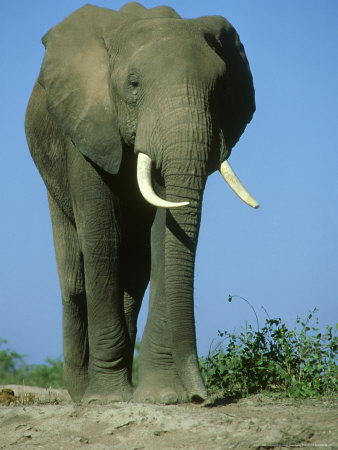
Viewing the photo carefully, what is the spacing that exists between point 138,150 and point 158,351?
1351mm

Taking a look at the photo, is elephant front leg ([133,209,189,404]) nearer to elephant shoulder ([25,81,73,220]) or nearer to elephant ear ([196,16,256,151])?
elephant ear ([196,16,256,151])

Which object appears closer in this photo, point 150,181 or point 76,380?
point 150,181

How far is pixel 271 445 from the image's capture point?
489 cm

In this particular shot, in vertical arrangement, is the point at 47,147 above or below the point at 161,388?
above

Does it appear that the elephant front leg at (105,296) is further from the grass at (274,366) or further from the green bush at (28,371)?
the green bush at (28,371)

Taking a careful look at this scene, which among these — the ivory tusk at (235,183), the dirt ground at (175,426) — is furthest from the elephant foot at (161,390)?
the ivory tusk at (235,183)

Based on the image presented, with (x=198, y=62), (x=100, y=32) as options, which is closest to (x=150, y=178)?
(x=198, y=62)

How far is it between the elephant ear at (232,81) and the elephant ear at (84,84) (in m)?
0.73

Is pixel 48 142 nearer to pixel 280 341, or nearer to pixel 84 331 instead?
pixel 84 331

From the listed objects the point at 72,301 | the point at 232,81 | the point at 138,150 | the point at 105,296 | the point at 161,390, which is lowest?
the point at 161,390

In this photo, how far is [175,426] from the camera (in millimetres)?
5195

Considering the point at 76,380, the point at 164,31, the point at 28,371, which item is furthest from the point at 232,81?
the point at 28,371

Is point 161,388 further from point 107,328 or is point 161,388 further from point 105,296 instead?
point 105,296

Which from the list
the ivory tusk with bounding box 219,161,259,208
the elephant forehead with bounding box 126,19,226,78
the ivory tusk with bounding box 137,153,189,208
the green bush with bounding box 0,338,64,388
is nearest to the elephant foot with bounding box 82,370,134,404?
the ivory tusk with bounding box 137,153,189,208
